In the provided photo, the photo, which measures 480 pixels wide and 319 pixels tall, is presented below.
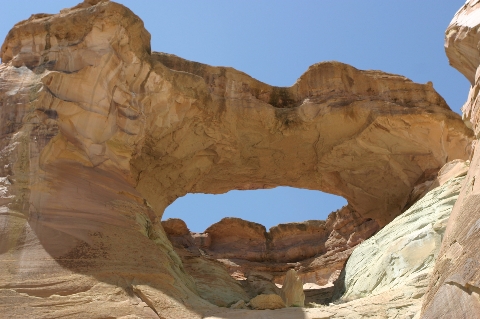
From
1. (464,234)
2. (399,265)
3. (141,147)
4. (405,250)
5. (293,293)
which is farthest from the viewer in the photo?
(141,147)

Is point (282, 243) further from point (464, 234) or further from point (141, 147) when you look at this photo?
point (464, 234)

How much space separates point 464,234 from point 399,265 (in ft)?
12.0

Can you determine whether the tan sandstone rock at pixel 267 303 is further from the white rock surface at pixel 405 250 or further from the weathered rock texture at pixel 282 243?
the weathered rock texture at pixel 282 243

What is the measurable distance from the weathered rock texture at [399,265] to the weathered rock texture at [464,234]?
1.03 m

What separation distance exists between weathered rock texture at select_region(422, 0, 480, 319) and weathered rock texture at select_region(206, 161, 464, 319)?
1031 mm

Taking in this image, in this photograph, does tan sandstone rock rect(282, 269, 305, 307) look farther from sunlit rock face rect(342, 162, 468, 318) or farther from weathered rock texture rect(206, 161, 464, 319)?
sunlit rock face rect(342, 162, 468, 318)

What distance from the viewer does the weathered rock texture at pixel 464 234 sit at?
293 inches

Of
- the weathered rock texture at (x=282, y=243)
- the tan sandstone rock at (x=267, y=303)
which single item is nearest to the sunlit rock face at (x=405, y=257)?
the tan sandstone rock at (x=267, y=303)

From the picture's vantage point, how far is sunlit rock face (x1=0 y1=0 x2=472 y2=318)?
10188 mm

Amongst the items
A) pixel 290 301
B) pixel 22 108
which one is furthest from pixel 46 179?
pixel 290 301

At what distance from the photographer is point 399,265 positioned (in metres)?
11.6

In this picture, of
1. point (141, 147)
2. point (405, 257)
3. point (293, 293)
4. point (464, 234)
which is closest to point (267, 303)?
point (293, 293)

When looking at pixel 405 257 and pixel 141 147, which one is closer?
pixel 405 257

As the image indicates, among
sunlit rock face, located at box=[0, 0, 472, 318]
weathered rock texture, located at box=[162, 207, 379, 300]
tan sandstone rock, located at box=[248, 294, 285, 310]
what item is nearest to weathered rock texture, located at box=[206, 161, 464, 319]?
tan sandstone rock, located at box=[248, 294, 285, 310]
